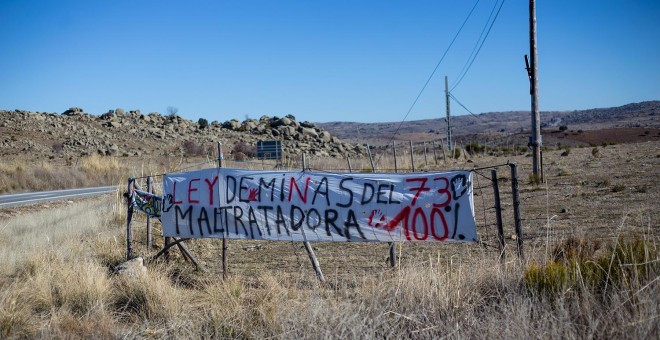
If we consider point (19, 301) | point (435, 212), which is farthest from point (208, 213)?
point (435, 212)

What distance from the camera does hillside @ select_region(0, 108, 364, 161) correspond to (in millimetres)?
52406

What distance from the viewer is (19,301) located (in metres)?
7.25

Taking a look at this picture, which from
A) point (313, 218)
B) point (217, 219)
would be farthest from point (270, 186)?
point (217, 219)

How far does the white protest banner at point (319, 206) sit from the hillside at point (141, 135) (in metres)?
37.5

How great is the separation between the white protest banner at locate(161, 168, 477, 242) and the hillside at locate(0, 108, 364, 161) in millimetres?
37507

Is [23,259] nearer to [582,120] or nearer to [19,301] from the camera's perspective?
[19,301]

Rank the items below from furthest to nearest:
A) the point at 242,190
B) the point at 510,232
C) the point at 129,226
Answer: the point at 510,232 < the point at 129,226 < the point at 242,190

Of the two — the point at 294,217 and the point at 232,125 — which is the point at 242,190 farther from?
the point at 232,125

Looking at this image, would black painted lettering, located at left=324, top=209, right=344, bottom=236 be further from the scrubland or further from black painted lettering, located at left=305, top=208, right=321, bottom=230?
the scrubland

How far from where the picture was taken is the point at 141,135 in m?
63.5

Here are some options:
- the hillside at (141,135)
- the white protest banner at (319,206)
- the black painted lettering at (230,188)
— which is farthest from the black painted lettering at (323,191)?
the hillside at (141,135)

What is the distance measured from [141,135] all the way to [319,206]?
2308 inches

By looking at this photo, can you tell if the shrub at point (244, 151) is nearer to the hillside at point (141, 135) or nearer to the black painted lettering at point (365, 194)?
the hillside at point (141, 135)

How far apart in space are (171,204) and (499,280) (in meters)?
5.10
